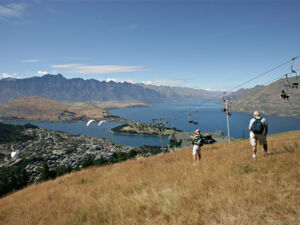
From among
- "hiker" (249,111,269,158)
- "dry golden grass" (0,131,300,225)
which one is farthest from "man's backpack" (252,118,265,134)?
"dry golden grass" (0,131,300,225)

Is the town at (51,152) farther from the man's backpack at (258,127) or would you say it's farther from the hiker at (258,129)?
the man's backpack at (258,127)

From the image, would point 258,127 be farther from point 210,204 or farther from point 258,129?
point 210,204

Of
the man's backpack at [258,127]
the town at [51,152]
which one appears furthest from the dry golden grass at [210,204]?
the town at [51,152]

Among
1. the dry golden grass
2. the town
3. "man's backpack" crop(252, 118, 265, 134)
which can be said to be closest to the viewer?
the dry golden grass

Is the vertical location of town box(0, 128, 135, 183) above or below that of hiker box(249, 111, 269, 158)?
below

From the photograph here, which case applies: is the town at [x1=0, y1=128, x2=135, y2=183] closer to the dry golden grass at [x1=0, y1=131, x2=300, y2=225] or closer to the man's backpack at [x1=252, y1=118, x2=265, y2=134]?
the man's backpack at [x1=252, y1=118, x2=265, y2=134]

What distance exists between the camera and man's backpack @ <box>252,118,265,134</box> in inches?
347

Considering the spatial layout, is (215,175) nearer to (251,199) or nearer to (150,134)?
(251,199)

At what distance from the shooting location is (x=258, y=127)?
8836mm

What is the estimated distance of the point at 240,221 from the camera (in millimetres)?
3238

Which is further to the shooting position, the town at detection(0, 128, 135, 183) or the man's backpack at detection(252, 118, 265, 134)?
the town at detection(0, 128, 135, 183)

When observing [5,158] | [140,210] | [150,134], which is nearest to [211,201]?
[140,210]

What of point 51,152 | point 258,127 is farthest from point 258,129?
point 51,152

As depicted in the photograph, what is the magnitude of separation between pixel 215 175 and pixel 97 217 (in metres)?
3.58
